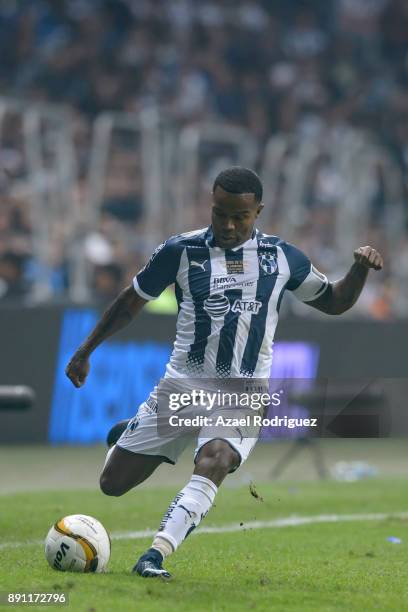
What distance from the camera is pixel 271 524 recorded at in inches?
396

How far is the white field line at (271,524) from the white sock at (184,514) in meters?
2.06

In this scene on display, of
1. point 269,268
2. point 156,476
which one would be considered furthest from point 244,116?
point 269,268

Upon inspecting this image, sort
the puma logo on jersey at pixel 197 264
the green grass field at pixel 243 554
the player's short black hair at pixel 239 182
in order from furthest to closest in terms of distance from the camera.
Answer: the puma logo on jersey at pixel 197 264 → the player's short black hair at pixel 239 182 → the green grass field at pixel 243 554

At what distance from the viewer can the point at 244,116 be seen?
2256 cm

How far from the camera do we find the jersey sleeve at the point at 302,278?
24.1ft

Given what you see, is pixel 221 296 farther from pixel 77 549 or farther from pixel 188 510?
pixel 77 549

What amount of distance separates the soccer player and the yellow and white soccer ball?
0.37 m

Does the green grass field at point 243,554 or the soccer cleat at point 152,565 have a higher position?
the soccer cleat at point 152,565

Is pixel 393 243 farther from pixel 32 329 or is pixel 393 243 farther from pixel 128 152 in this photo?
pixel 32 329

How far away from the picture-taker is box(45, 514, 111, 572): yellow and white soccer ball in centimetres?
691

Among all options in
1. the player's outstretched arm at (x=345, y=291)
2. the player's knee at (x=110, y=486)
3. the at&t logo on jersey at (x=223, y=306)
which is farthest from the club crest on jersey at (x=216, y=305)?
the player's knee at (x=110, y=486)

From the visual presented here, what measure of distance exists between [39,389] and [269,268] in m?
8.29

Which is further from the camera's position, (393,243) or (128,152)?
(393,243)

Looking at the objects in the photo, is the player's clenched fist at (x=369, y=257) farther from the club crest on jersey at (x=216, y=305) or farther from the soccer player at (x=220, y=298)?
the club crest on jersey at (x=216, y=305)
